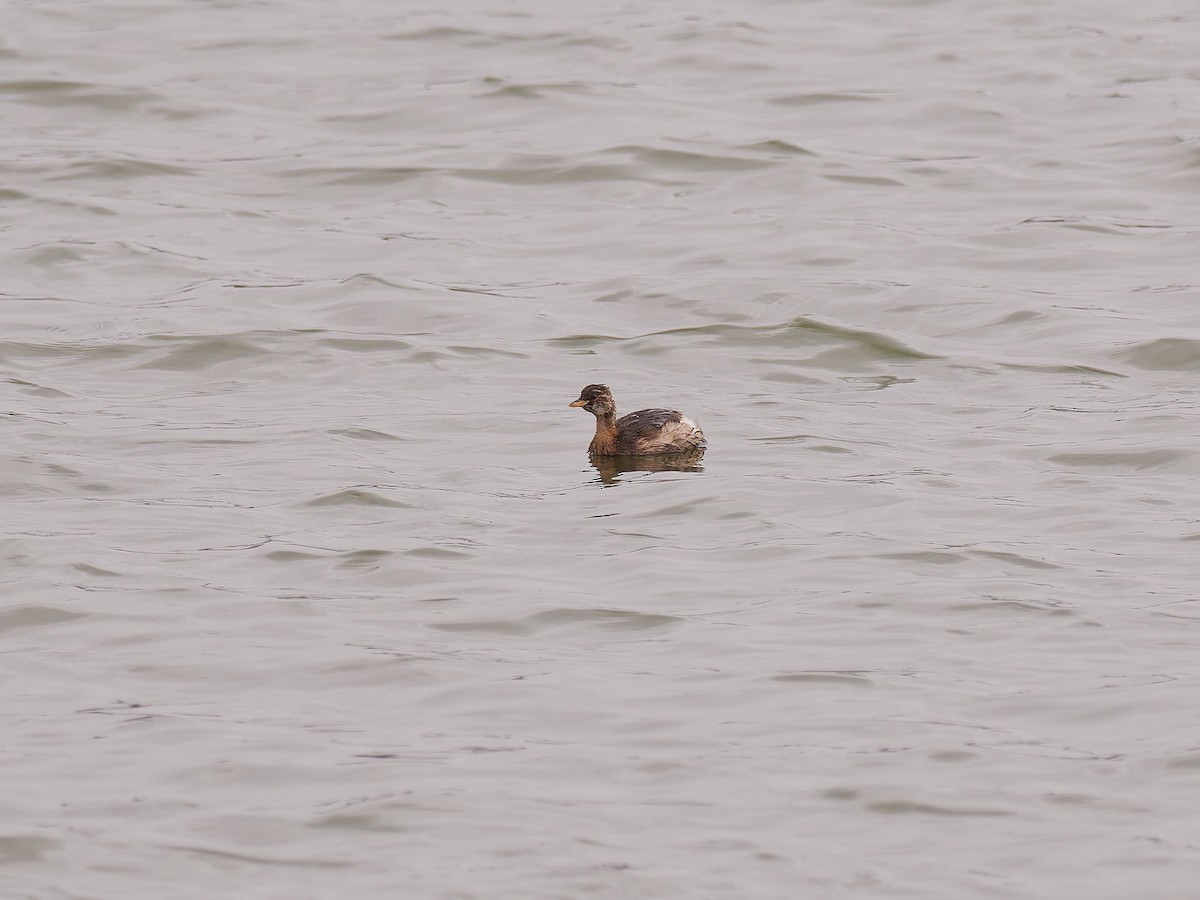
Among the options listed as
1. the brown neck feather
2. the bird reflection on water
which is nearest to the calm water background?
the bird reflection on water

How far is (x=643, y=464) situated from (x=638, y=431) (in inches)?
8.9

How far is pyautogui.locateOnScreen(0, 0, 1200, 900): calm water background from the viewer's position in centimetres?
774

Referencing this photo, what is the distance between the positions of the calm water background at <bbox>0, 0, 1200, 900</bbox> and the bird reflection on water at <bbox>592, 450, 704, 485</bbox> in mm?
115

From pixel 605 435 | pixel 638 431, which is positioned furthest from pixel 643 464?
pixel 605 435

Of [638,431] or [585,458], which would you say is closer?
[638,431]

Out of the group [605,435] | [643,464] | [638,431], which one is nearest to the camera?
[643,464]

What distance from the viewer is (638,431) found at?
12734 millimetres

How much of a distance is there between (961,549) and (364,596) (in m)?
2.88

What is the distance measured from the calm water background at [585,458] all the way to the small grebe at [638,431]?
192 mm

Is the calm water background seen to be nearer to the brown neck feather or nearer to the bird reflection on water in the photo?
the bird reflection on water

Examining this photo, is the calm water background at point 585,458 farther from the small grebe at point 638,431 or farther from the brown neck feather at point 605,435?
the brown neck feather at point 605,435

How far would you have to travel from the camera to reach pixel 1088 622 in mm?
9656

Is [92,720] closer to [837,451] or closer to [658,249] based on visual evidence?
[837,451]

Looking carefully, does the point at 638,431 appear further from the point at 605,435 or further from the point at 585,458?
the point at 585,458
